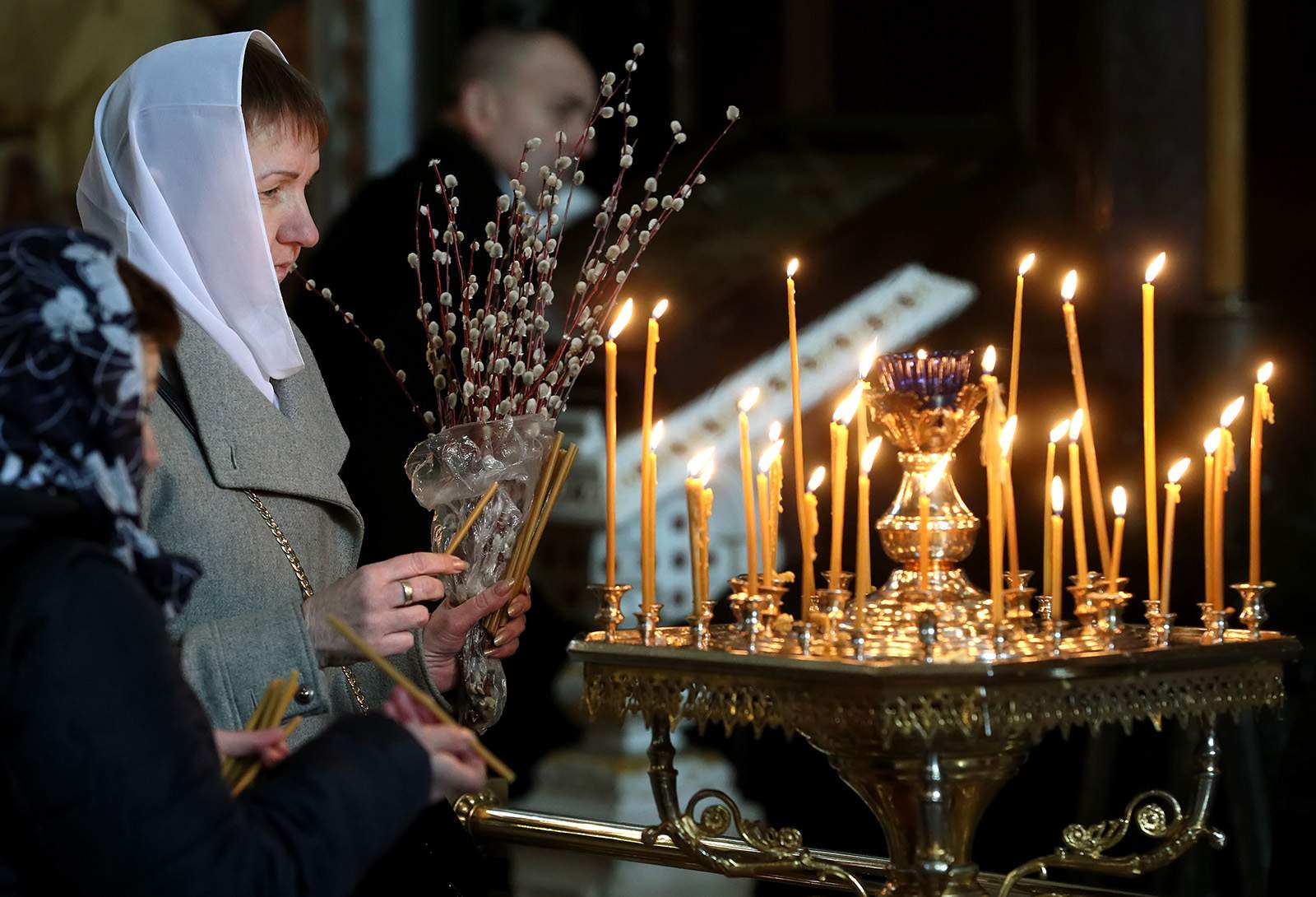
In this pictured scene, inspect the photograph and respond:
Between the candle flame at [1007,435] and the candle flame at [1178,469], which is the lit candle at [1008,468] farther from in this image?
the candle flame at [1178,469]

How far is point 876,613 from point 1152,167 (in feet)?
9.18

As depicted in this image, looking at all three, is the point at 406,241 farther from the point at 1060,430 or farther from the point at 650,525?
the point at 1060,430

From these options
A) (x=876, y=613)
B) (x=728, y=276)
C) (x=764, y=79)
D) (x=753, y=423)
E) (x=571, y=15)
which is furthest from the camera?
(x=764, y=79)

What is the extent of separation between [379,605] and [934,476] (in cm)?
56

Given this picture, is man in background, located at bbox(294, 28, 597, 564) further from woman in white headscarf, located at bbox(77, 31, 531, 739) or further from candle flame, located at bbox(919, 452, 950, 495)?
candle flame, located at bbox(919, 452, 950, 495)

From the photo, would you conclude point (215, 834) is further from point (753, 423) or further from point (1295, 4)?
point (1295, 4)

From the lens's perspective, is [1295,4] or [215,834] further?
[1295,4]

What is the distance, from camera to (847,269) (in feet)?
13.4

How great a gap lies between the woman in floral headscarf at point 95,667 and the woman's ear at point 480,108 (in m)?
2.64

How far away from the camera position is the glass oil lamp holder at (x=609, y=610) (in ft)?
5.49

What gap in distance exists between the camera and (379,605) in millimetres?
1741

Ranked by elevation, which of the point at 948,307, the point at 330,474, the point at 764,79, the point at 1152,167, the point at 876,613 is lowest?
the point at 876,613

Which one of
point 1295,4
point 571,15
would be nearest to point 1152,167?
point 1295,4

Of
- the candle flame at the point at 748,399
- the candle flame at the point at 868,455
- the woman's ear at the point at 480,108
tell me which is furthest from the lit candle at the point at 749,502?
the woman's ear at the point at 480,108
